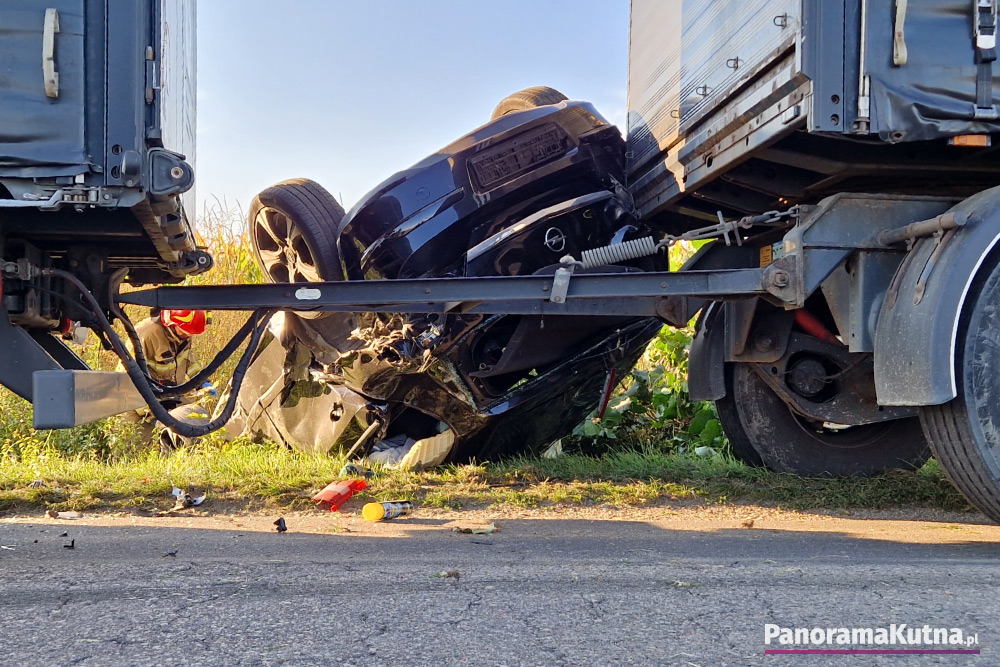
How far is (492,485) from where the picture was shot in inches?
206

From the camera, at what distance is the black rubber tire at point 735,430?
17.0 ft

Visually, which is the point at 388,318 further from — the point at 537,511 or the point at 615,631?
the point at 615,631

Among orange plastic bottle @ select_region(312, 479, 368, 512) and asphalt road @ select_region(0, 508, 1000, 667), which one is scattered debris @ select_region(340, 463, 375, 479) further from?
asphalt road @ select_region(0, 508, 1000, 667)

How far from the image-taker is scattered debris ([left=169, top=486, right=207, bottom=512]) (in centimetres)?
471

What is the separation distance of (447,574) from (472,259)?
6.46 feet

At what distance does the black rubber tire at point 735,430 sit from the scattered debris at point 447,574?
264cm

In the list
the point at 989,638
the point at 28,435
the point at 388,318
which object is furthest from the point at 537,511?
the point at 28,435

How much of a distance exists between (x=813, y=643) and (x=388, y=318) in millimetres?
3148

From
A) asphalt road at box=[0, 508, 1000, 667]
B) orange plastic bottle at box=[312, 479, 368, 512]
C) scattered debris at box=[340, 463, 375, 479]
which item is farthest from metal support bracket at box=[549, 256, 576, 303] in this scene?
scattered debris at box=[340, 463, 375, 479]

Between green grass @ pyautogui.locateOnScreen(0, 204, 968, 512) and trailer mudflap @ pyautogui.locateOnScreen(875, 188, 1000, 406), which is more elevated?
trailer mudflap @ pyautogui.locateOnScreen(875, 188, 1000, 406)

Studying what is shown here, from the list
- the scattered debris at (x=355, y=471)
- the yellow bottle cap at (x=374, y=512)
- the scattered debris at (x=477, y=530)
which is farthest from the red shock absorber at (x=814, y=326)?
the scattered debris at (x=355, y=471)

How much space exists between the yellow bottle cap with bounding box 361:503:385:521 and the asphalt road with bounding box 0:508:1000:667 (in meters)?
0.16

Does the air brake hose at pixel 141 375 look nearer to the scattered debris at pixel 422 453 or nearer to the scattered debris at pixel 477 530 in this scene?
the scattered debris at pixel 477 530

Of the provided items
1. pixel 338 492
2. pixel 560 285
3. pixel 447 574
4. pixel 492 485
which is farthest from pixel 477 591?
pixel 492 485
